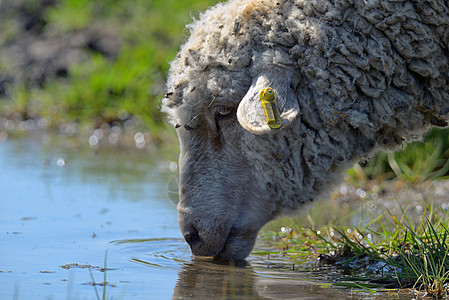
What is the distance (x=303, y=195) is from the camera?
4477 millimetres

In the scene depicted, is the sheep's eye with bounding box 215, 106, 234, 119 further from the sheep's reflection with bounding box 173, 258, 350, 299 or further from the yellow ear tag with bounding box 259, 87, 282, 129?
the sheep's reflection with bounding box 173, 258, 350, 299

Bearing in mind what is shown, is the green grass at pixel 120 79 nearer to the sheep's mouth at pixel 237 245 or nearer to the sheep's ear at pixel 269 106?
the sheep's mouth at pixel 237 245

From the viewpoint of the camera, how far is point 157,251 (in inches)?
193

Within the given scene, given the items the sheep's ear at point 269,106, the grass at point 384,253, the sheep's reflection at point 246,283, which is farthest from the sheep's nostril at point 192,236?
the sheep's ear at point 269,106

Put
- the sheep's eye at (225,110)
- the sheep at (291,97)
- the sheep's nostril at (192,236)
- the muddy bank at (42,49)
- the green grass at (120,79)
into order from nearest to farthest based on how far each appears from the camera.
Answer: the sheep at (291,97)
the sheep's eye at (225,110)
the sheep's nostril at (192,236)
the green grass at (120,79)
the muddy bank at (42,49)

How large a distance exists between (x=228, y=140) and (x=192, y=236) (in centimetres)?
60

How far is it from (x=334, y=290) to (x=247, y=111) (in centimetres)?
100

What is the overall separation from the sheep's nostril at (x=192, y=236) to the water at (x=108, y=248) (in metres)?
0.13

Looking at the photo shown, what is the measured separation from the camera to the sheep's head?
412 centimetres

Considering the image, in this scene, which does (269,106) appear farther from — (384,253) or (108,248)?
(108,248)

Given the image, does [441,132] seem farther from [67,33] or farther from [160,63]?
[67,33]

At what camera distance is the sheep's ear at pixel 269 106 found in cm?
395

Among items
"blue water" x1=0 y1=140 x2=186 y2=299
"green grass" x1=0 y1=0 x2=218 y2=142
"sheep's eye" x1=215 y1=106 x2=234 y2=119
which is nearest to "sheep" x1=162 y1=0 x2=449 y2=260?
"sheep's eye" x1=215 y1=106 x2=234 y2=119

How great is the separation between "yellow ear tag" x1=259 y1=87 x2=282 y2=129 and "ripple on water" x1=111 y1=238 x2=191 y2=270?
105 cm
